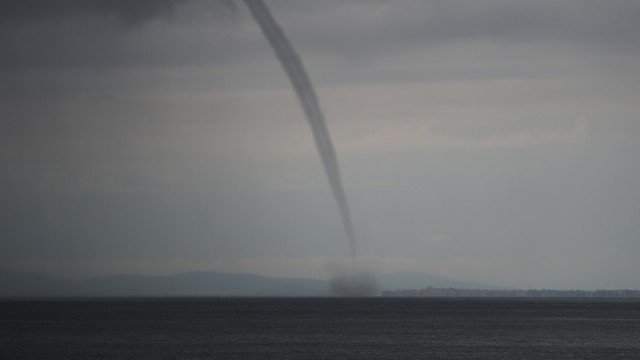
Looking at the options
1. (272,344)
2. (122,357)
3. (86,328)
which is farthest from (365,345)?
(86,328)

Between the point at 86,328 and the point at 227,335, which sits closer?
the point at 227,335

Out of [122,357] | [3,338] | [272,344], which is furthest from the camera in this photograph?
[3,338]

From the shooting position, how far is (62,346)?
95750mm

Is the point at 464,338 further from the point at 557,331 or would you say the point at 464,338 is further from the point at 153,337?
the point at 153,337

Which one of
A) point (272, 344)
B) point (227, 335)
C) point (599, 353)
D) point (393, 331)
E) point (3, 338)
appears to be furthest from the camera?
point (393, 331)

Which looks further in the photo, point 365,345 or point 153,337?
point 153,337

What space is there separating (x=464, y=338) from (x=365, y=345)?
65.2 feet

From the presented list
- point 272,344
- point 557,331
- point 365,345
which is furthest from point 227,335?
point 557,331

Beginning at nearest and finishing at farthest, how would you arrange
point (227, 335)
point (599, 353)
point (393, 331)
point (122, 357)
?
point (122, 357), point (599, 353), point (227, 335), point (393, 331)

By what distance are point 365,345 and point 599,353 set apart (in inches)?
822

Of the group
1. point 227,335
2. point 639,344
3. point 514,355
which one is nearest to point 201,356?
point 514,355

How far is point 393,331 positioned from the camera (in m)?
127

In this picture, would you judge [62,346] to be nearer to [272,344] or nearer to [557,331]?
[272,344]

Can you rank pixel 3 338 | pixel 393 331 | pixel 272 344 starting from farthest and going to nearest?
pixel 393 331 → pixel 3 338 → pixel 272 344
